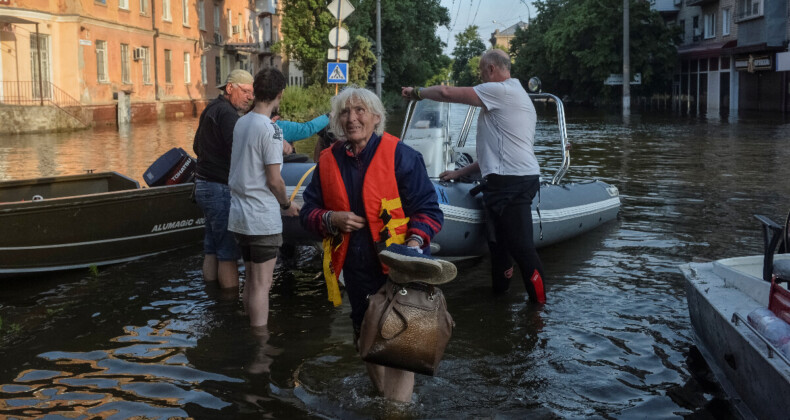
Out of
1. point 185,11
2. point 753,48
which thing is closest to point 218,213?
point 753,48

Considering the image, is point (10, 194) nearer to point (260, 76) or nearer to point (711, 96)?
point (260, 76)

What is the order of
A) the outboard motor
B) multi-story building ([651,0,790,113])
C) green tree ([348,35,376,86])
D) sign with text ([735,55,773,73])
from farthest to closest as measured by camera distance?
green tree ([348,35,376,86]) < sign with text ([735,55,773,73]) < multi-story building ([651,0,790,113]) < the outboard motor

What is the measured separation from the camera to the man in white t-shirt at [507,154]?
21.8 ft

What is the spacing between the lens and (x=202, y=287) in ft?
25.1

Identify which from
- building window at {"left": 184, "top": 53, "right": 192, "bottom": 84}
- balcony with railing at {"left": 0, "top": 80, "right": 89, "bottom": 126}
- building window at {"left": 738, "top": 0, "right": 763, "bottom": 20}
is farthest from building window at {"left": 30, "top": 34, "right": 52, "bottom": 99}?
building window at {"left": 738, "top": 0, "right": 763, "bottom": 20}

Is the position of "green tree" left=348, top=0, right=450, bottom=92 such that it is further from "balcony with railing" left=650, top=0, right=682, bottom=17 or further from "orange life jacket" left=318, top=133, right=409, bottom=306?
"orange life jacket" left=318, top=133, right=409, bottom=306

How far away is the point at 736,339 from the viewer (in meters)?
4.50

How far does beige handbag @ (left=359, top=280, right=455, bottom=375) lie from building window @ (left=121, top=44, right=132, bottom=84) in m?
33.8

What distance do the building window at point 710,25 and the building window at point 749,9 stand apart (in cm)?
555

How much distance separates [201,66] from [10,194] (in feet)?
127

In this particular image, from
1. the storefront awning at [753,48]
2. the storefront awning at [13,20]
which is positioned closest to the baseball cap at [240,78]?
the storefront awning at [13,20]

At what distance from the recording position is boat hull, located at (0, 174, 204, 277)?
761 cm

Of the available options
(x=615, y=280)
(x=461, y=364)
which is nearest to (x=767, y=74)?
(x=615, y=280)

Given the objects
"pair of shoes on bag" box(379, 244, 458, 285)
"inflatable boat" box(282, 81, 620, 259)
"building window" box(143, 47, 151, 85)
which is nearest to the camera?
"pair of shoes on bag" box(379, 244, 458, 285)
